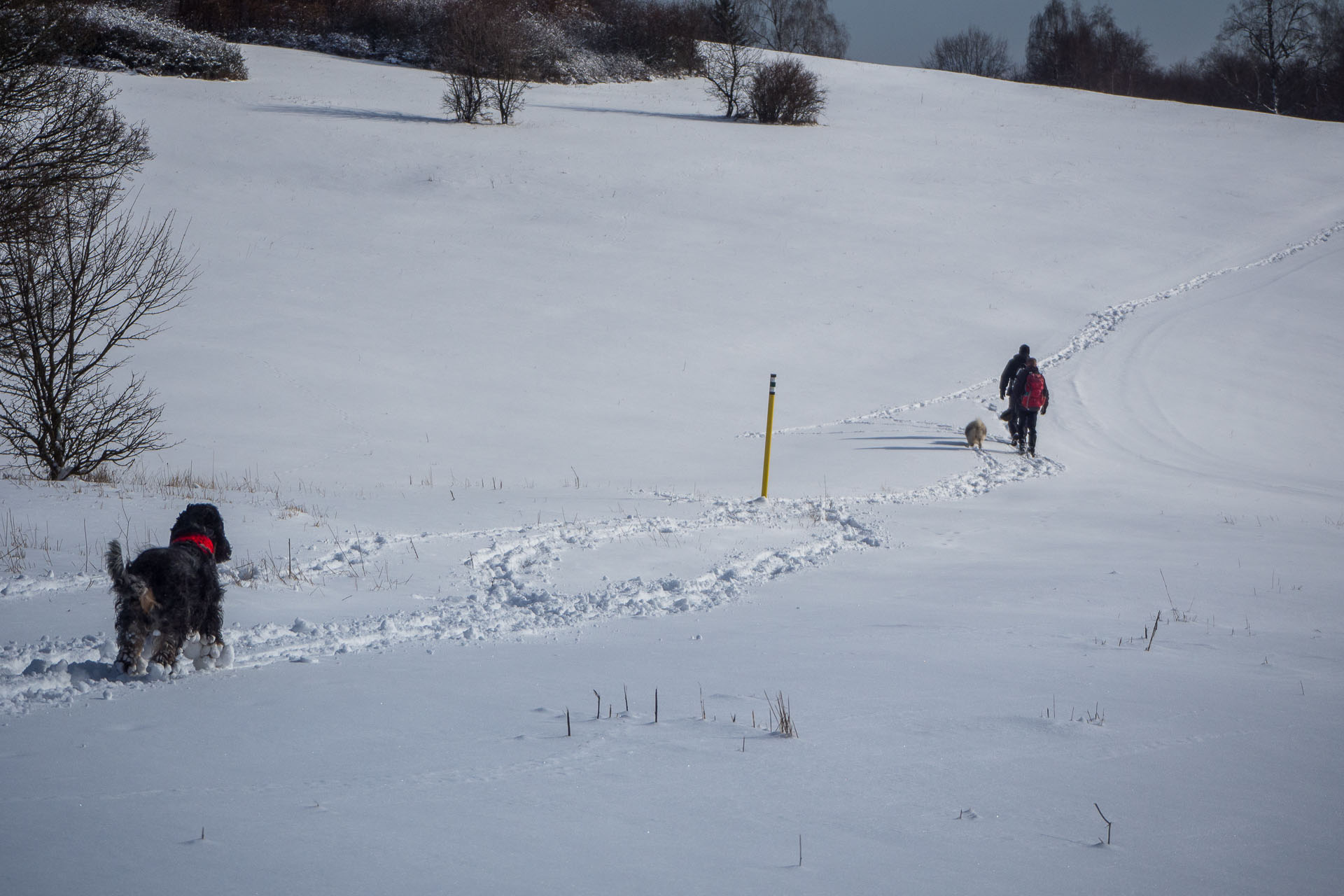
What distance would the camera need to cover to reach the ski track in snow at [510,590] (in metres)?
4.63

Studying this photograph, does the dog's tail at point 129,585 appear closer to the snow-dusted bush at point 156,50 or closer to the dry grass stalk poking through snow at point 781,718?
the dry grass stalk poking through snow at point 781,718

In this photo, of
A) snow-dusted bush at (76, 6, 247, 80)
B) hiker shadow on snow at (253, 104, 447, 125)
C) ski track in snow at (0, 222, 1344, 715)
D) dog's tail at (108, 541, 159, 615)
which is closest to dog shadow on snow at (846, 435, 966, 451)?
ski track in snow at (0, 222, 1344, 715)

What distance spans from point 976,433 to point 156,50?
39934 millimetres

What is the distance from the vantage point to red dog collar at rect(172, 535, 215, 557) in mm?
5039

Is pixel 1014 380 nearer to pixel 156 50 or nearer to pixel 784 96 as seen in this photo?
pixel 784 96

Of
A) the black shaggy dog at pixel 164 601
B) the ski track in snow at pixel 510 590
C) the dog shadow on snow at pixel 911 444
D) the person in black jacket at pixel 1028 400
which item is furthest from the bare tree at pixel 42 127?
the person in black jacket at pixel 1028 400

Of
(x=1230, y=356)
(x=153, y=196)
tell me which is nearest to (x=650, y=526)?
(x=1230, y=356)

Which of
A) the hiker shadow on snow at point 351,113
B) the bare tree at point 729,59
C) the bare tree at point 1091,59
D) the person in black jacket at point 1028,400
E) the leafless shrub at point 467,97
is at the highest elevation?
the bare tree at point 1091,59

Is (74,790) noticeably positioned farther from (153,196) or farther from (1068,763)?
(153,196)

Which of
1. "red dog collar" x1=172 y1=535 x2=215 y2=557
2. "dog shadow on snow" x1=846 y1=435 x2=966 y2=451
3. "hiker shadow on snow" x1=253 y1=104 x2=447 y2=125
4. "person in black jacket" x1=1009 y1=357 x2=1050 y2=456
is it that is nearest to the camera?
"red dog collar" x1=172 y1=535 x2=215 y2=557

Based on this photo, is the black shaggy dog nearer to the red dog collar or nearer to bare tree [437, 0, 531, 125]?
the red dog collar

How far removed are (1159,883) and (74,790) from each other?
12.7 ft

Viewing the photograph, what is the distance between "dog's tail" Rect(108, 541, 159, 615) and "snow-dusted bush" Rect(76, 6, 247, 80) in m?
42.1

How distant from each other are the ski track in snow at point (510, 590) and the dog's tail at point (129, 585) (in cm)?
45
